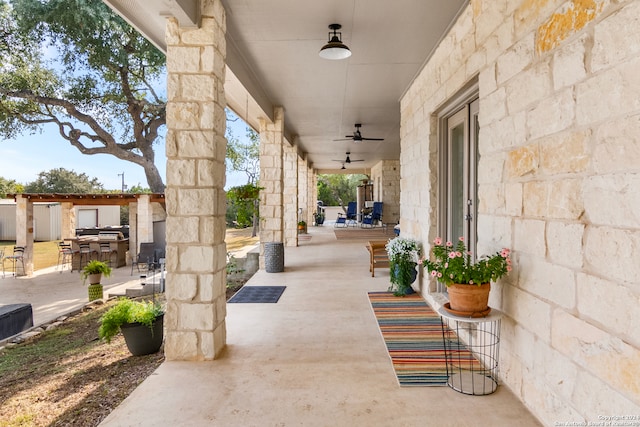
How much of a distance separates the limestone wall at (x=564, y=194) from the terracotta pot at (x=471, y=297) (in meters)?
0.17

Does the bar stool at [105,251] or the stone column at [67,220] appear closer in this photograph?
the bar stool at [105,251]

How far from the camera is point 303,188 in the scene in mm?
13609

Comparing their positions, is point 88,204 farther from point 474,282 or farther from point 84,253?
point 474,282

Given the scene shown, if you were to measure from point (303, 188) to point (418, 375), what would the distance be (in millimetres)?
11404

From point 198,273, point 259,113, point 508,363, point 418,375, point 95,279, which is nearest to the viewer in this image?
point 508,363

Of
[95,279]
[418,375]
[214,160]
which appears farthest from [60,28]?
[418,375]

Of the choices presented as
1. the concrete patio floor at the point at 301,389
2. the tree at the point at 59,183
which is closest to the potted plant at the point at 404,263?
the concrete patio floor at the point at 301,389

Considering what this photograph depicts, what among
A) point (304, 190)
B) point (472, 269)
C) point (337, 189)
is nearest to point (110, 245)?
point (304, 190)

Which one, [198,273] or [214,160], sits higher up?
[214,160]

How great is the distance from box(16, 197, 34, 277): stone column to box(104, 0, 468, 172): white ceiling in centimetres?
907

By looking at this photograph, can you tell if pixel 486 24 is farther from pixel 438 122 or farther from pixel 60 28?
pixel 60 28

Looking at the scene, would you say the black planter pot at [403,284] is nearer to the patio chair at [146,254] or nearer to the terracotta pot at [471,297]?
the terracotta pot at [471,297]

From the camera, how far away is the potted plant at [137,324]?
10.7ft

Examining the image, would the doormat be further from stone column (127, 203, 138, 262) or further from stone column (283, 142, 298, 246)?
stone column (127, 203, 138, 262)
